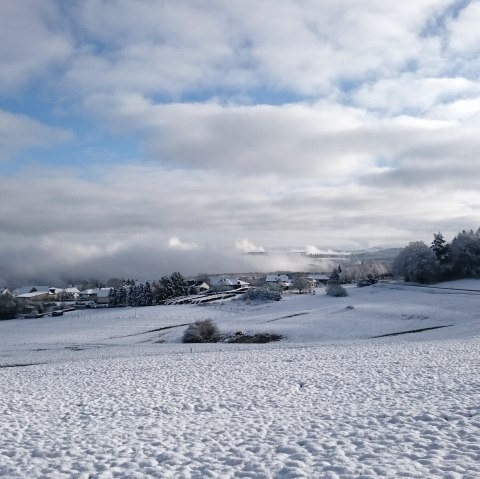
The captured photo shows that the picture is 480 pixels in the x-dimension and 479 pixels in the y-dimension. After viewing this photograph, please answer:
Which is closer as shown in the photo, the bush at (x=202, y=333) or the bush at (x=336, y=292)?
the bush at (x=202, y=333)

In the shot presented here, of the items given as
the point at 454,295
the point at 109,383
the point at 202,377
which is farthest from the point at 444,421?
the point at 454,295

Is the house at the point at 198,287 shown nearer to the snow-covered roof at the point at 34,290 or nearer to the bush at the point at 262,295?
the bush at the point at 262,295

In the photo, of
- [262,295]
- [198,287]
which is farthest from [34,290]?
[262,295]

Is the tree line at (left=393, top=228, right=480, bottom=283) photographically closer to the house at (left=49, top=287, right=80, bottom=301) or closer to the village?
the village

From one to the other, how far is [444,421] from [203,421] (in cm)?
634

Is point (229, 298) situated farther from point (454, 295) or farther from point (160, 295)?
point (454, 295)

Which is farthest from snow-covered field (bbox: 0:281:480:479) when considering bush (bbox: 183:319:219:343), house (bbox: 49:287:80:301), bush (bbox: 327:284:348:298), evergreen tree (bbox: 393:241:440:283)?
house (bbox: 49:287:80:301)

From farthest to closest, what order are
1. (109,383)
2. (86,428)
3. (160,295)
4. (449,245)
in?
1. (160,295)
2. (449,245)
3. (109,383)
4. (86,428)

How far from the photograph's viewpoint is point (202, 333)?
52.2 m

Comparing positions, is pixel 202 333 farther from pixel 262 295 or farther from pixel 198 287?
pixel 198 287

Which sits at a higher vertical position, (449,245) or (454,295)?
(449,245)

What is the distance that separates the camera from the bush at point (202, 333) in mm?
51141

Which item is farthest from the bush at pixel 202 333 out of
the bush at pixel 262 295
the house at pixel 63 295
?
the house at pixel 63 295

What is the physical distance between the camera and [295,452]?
1041 cm
